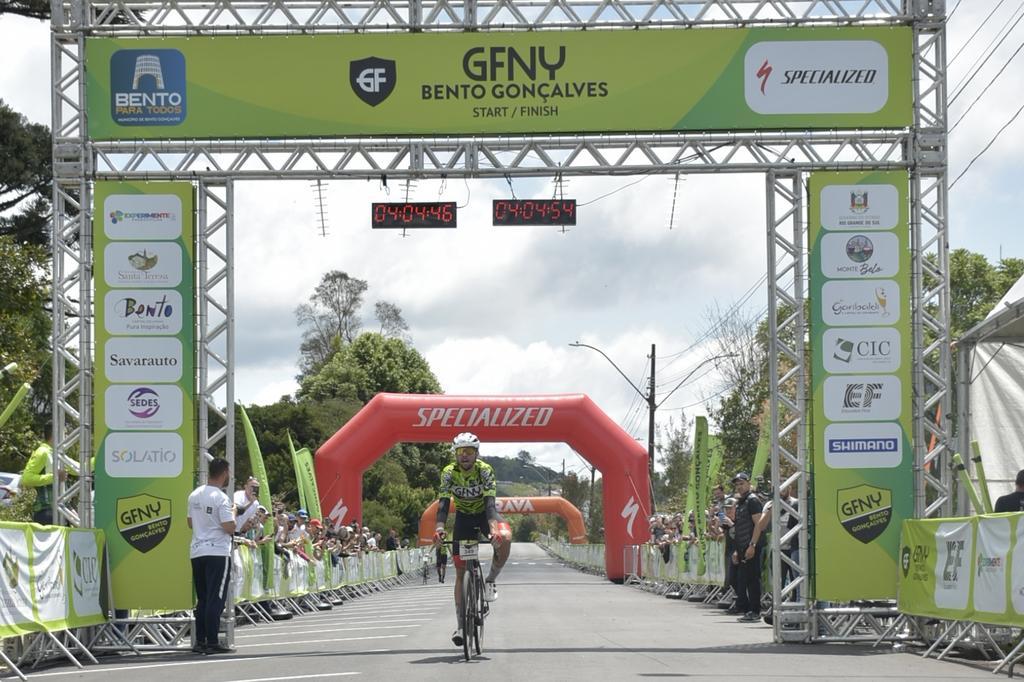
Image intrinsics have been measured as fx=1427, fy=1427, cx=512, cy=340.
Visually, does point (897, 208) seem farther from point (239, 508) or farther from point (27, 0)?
point (27, 0)

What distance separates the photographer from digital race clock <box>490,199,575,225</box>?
634 inches

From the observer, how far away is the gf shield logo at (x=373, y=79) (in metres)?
15.8

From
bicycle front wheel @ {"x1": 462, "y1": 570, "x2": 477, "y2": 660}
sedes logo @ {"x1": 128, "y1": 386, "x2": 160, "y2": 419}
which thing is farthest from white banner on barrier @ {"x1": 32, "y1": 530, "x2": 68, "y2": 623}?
bicycle front wheel @ {"x1": 462, "y1": 570, "x2": 477, "y2": 660}

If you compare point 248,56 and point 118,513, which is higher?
point 248,56

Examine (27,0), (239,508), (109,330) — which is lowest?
(239,508)

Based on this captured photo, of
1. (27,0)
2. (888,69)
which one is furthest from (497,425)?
(888,69)

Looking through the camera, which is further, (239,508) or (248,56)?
(239,508)

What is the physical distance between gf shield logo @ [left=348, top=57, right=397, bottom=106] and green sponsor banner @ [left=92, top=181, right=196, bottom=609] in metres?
2.18

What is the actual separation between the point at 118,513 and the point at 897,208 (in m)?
9.04

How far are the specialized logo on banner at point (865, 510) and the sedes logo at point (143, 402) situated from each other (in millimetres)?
7424

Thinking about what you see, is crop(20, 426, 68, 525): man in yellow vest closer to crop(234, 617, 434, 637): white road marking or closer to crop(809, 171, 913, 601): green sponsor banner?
crop(234, 617, 434, 637): white road marking

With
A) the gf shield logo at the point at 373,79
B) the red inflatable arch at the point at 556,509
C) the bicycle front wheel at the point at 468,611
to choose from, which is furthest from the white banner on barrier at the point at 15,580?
the red inflatable arch at the point at 556,509

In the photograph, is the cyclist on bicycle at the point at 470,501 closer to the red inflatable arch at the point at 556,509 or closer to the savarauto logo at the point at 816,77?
the savarauto logo at the point at 816,77

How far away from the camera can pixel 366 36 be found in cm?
1589
